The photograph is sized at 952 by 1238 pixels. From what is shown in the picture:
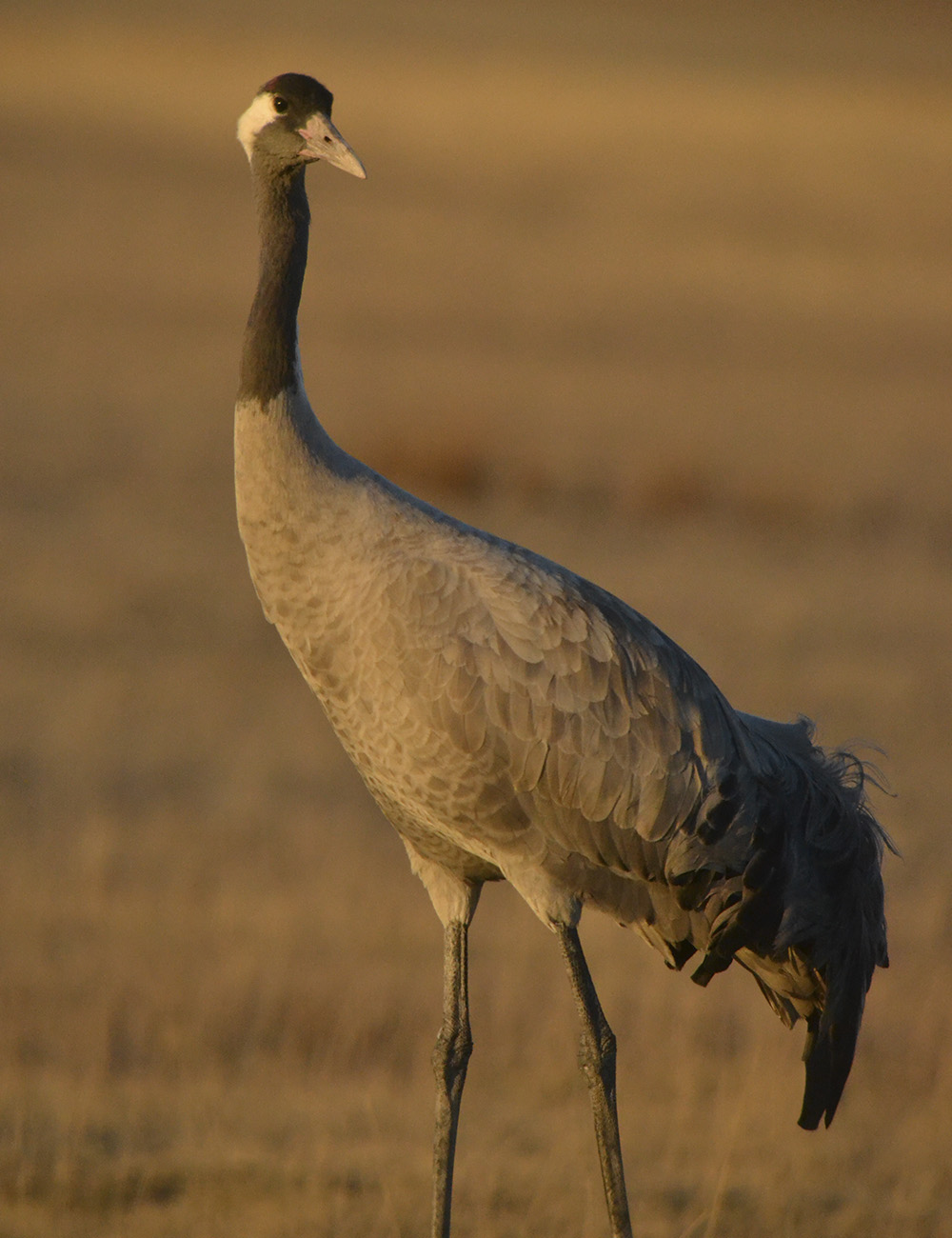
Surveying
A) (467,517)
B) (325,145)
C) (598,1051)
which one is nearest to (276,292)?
(325,145)

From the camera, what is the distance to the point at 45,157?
1257 inches

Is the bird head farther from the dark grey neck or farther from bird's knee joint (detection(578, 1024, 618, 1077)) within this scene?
bird's knee joint (detection(578, 1024, 618, 1077))

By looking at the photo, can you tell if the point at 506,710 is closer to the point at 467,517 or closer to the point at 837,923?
the point at 837,923

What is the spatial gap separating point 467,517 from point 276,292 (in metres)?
10.1

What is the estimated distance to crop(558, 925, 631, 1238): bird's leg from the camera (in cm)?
481

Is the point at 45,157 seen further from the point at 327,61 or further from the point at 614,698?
the point at 614,698

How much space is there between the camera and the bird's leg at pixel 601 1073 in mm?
4809

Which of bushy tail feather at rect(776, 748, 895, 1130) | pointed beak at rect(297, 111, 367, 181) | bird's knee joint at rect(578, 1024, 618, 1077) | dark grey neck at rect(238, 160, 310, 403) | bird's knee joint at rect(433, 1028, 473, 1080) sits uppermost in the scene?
pointed beak at rect(297, 111, 367, 181)

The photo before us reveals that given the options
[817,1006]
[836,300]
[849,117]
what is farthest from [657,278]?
[817,1006]

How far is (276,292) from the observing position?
467 centimetres

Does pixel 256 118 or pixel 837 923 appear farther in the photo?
pixel 837 923

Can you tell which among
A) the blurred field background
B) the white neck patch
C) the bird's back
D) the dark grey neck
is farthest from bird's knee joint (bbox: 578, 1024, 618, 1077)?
the white neck patch

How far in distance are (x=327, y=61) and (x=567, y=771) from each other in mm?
46291

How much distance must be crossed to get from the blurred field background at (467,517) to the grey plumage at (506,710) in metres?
1.08
